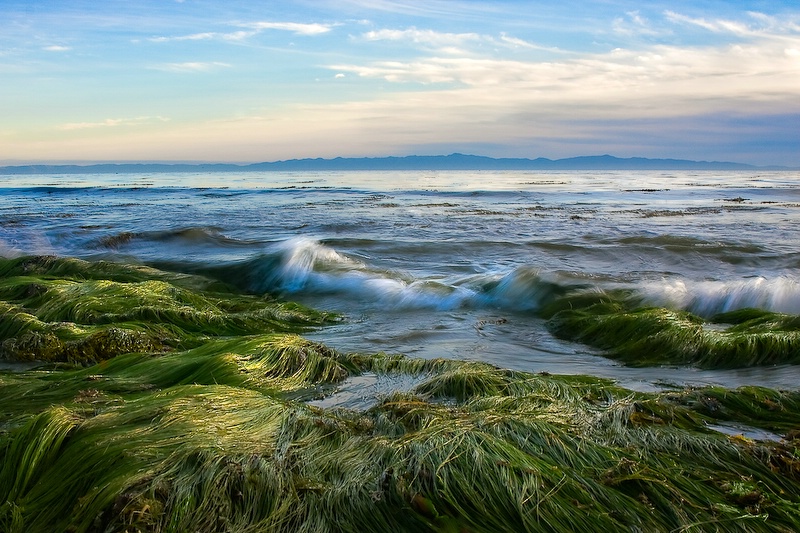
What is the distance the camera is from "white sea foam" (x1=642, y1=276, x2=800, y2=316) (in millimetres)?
7109

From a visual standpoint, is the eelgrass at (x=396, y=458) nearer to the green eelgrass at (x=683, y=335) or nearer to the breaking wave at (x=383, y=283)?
the green eelgrass at (x=683, y=335)

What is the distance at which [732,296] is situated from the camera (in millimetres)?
7375

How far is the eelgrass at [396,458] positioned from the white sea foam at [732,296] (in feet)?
12.9

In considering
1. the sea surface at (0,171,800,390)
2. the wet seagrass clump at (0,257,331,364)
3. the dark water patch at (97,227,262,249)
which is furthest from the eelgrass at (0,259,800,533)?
the dark water patch at (97,227,262,249)

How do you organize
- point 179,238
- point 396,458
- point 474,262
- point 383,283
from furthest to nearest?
1. point 179,238
2. point 474,262
3. point 383,283
4. point 396,458

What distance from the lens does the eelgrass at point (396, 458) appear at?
2.24 metres

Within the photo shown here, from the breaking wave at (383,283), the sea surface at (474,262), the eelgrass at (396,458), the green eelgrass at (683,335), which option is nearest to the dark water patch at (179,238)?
the sea surface at (474,262)

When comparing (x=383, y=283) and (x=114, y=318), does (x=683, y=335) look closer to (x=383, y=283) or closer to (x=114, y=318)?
(x=383, y=283)

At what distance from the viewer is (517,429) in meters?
2.85

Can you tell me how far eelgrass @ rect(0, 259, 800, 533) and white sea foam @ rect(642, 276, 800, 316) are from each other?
12.9 ft

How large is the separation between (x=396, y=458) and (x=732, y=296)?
6.33m

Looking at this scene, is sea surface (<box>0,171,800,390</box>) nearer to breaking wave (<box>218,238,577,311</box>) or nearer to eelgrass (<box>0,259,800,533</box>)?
breaking wave (<box>218,238,577,311</box>)

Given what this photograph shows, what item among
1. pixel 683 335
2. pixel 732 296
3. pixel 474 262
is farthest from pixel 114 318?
pixel 732 296

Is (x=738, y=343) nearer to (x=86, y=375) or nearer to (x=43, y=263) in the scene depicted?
(x=86, y=375)
